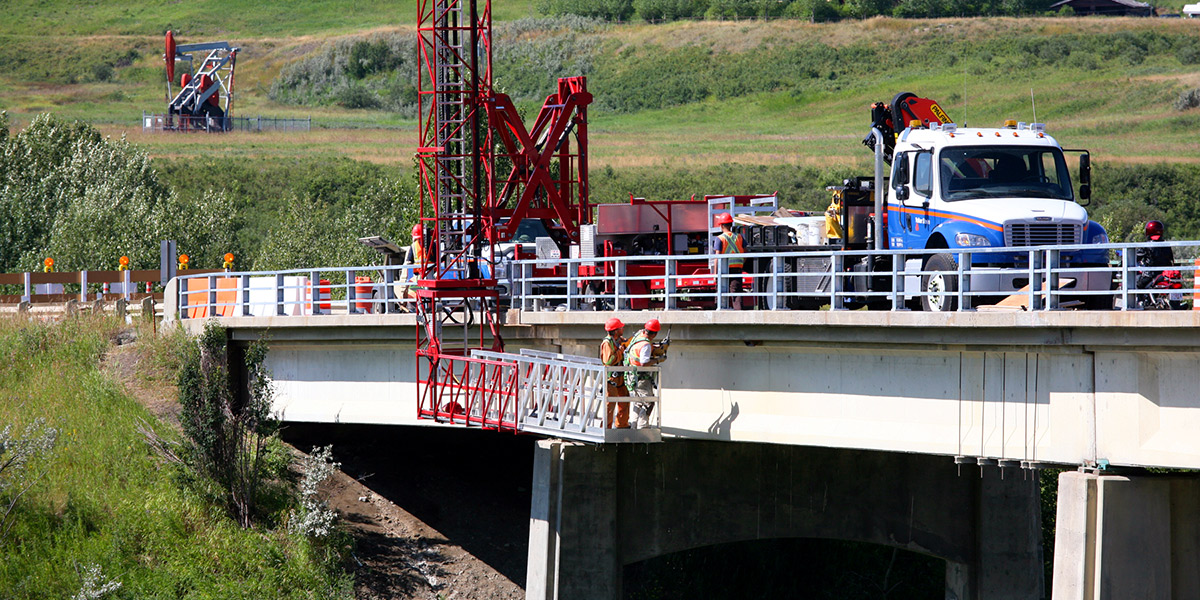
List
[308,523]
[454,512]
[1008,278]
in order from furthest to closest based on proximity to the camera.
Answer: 1. [454,512]
2. [308,523]
3. [1008,278]

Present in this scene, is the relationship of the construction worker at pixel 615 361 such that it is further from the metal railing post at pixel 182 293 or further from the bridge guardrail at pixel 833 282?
the metal railing post at pixel 182 293

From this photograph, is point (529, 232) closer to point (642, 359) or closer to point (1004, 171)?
point (642, 359)

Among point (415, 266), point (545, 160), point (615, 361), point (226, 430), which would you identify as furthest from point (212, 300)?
point (615, 361)

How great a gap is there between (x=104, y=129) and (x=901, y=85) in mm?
50970

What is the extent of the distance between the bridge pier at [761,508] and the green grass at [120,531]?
4.53 meters

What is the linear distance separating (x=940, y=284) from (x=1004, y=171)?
260 centimetres

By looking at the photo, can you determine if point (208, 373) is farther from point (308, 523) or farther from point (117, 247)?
point (117, 247)

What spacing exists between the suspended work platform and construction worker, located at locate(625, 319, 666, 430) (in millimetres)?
136

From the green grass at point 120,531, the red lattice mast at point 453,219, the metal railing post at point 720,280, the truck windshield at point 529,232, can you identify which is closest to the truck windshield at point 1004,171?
the metal railing post at point 720,280

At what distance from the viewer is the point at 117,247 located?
44.0m

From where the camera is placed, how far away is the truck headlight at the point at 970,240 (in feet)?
60.4

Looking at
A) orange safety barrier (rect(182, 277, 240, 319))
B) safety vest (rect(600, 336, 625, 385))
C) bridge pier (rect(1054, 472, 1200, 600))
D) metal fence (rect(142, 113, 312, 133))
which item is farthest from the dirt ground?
metal fence (rect(142, 113, 312, 133))

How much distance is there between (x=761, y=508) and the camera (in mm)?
21906

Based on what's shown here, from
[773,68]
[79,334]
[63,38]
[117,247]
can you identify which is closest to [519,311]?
[79,334]
